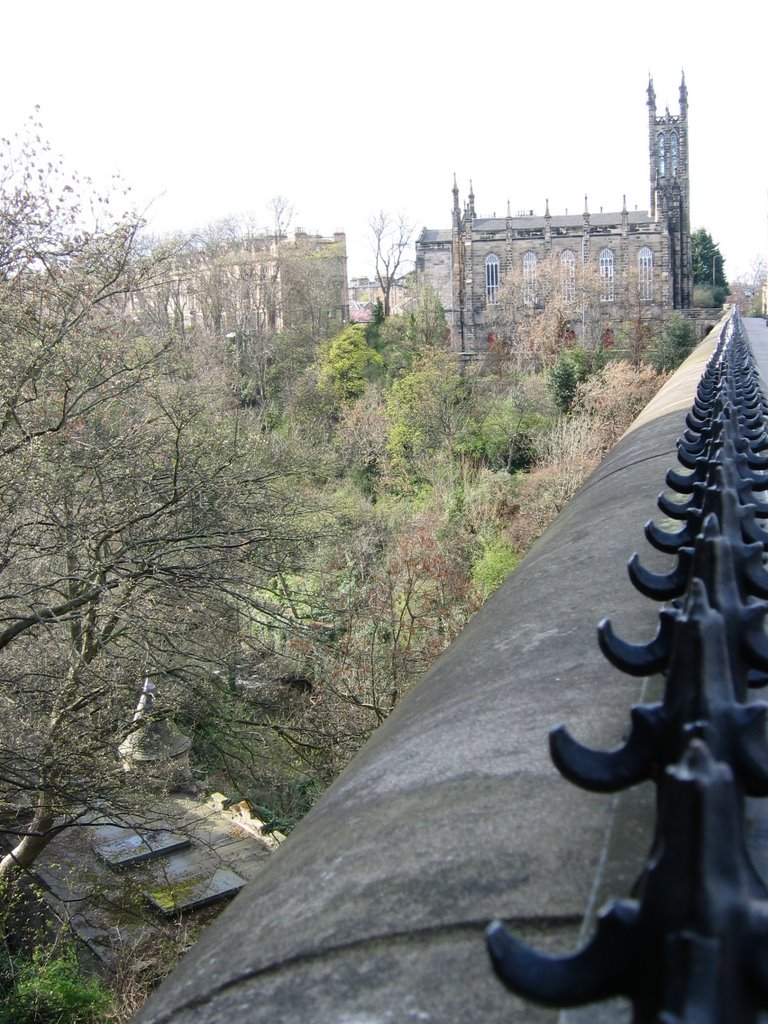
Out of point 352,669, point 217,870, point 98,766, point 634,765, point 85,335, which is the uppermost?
point 85,335

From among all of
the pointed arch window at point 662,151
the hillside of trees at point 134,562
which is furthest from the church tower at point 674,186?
the hillside of trees at point 134,562

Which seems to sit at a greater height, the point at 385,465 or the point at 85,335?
the point at 85,335

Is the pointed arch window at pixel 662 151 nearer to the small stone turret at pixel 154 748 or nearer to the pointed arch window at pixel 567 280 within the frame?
the pointed arch window at pixel 567 280

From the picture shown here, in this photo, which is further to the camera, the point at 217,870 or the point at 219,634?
the point at 217,870

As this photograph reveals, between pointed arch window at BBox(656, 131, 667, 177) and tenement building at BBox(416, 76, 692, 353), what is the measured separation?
2.27m

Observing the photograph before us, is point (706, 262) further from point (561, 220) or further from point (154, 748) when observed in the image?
point (154, 748)

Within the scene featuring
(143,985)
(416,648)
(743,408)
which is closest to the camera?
(743,408)

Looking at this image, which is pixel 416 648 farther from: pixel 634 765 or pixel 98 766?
pixel 634 765

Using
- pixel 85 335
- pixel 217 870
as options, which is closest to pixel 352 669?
pixel 217 870

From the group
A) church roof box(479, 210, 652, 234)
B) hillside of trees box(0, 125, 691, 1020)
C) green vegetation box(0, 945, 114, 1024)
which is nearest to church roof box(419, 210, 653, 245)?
church roof box(479, 210, 652, 234)

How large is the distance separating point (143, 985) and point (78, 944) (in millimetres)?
2224

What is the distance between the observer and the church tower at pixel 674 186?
215 ft

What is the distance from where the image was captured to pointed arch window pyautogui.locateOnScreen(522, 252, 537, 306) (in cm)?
5875

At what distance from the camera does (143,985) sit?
32.6 ft
